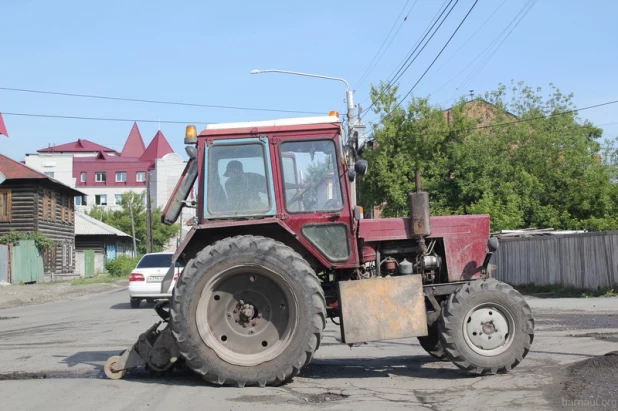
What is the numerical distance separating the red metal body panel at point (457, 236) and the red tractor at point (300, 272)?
13 mm

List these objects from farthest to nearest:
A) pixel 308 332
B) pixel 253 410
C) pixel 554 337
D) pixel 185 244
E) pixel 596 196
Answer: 1. pixel 596 196
2. pixel 554 337
3. pixel 185 244
4. pixel 308 332
5. pixel 253 410

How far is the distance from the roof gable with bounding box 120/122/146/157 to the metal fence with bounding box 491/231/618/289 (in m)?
86.3

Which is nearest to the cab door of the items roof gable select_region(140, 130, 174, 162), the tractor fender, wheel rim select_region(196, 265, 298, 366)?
the tractor fender

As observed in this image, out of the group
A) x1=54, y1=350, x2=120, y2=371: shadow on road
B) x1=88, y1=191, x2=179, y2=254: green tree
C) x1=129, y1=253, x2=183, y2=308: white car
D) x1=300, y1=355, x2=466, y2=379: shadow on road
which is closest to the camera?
x1=300, y1=355, x2=466, y2=379: shadow on road

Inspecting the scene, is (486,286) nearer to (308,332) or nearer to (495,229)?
(308,332)

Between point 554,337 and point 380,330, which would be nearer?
point 380,330

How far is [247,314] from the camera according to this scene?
7383 millimetres

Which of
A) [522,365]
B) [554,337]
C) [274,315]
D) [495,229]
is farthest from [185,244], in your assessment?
[495,229]

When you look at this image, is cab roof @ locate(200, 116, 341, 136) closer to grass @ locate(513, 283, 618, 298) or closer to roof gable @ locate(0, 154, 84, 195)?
grass @ locate(513, 283, 618, 298)

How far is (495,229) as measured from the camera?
1125 inches

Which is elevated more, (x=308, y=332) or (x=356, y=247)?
(x=356, y=247)

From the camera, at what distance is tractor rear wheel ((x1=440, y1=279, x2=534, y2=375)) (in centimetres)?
732

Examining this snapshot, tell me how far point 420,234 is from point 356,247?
727 mm

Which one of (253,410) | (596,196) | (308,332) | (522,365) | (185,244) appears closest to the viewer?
(253,410)
